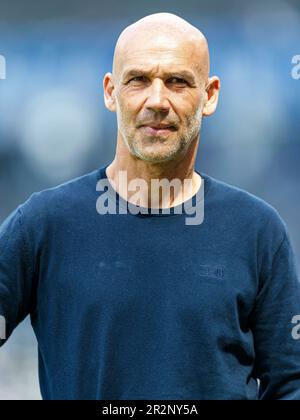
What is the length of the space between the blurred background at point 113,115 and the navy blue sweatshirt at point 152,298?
73.5 inches

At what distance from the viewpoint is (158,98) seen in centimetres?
160

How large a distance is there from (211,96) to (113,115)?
5.96ft

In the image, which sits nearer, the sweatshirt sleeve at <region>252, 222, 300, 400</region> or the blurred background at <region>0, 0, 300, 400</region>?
the sweatshirt sleeve at <region>252, 222, 300, 400</region>

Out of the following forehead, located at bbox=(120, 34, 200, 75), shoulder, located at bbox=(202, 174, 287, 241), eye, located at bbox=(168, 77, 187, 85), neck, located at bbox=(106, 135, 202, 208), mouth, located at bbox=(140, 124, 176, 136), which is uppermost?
forehead, located at bbox=(120, 34, 200, 75)

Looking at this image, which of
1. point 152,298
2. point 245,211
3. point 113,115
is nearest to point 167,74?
point 245,211

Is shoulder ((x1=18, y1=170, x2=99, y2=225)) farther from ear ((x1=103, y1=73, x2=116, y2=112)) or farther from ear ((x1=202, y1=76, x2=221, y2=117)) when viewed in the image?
ear ((x1=202, y1=76, x2=221, y2=117))

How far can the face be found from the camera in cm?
161

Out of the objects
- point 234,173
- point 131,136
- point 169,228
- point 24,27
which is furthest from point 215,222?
point 24,27

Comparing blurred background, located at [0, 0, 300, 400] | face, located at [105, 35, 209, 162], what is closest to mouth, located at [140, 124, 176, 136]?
face, located at [105, 35, 209, 162]

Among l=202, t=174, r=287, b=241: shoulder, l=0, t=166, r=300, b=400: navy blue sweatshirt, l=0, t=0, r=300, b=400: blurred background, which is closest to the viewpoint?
l=0, t=166, r=300, b=400: navy blue sweatshirt

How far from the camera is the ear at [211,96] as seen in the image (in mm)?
1743

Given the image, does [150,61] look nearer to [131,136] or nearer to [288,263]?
[131,136]

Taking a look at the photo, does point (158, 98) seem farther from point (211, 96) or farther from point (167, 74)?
point (211, 96)

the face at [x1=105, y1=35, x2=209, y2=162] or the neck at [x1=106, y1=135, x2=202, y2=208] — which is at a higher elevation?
the face at [x1=105, y1=35, x2=209, y2=162]
